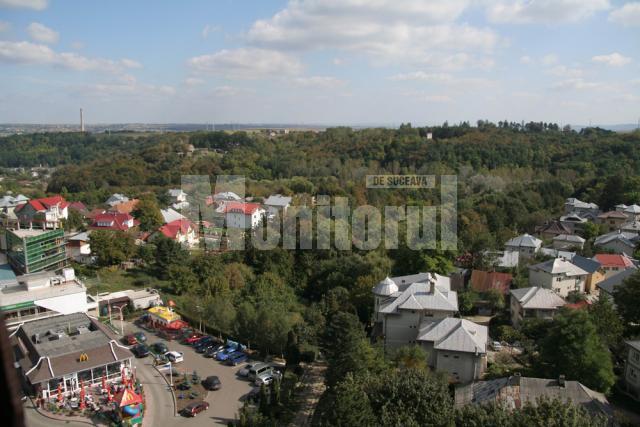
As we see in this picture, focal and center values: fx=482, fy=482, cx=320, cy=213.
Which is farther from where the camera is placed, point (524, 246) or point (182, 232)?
point (182, 232)

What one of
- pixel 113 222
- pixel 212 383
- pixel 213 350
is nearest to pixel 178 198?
pixel 113 222

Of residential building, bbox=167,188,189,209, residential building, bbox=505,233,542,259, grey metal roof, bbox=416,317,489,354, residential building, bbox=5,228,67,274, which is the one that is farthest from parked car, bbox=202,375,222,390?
residential building, bbox=167,188,189,209

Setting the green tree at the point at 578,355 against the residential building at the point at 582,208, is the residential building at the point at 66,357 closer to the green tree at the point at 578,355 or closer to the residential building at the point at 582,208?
the green tree at the point at 578,355

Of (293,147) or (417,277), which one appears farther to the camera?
(293,147)

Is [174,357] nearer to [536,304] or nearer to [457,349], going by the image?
[457,349]

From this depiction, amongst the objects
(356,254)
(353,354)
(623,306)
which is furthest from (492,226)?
(353,354)

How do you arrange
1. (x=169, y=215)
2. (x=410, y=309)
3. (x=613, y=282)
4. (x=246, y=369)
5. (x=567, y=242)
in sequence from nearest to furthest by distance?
(x=246, y=369) → (x=410, y=309) → (x=613, y=282) → (x=567, y=242) → (x=169, y=215)

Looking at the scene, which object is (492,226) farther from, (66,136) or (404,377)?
(66,136)
